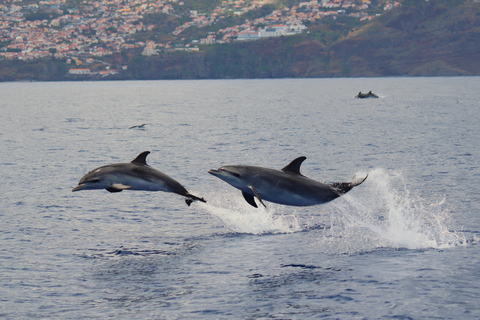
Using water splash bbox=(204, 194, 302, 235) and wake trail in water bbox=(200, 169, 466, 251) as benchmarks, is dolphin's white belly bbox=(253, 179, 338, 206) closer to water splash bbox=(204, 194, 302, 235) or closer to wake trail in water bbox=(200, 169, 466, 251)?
wake trail in water bbox=(200, 169, 466, 251)

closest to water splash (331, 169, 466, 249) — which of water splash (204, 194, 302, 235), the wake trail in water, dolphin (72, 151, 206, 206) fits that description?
the wake trail in water

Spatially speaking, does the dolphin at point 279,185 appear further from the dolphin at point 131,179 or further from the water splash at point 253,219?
the water splash at point 253,219

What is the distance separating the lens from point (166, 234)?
23.8 metres

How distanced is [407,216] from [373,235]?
11.1ft

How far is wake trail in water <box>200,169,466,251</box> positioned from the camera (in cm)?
2245

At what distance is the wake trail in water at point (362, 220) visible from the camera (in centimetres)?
2245

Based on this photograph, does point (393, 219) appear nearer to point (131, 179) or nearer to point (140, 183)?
point (140, 183)

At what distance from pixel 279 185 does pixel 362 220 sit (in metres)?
10.6

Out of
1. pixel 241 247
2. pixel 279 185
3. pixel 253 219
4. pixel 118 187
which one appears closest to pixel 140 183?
pixel 118 187

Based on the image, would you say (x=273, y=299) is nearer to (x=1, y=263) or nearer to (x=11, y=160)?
(x=1, y=263)

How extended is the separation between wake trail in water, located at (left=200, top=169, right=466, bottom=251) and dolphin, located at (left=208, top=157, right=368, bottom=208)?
492cm

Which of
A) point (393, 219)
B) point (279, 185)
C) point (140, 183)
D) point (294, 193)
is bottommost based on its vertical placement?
point (393, 219)

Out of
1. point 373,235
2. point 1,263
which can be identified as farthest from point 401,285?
point 1,263

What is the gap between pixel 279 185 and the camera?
16.8 meters
